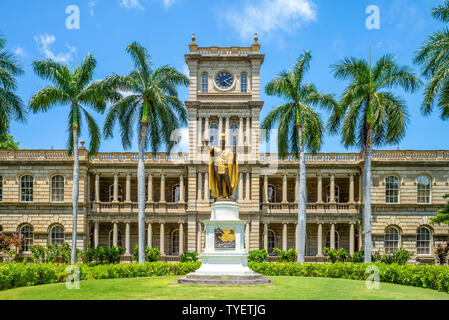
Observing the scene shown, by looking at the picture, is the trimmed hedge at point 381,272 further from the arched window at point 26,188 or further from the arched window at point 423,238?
the arched window at point 26,188

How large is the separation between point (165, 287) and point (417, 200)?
27507mm

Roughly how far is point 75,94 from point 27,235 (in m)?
16.8

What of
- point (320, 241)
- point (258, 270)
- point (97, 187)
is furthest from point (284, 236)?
point (97, 187)

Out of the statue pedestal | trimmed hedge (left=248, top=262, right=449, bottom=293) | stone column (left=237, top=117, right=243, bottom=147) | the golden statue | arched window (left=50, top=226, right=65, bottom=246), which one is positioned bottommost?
arched window (left=50, top=226, right=65, bottom=246)

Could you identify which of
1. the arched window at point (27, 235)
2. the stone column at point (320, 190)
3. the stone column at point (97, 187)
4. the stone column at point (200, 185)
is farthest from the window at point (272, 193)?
the arched window at point (27, 235)

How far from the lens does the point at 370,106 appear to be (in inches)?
1098

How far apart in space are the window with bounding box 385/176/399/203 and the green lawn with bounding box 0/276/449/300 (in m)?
21.2

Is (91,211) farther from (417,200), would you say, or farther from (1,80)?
(417,200)

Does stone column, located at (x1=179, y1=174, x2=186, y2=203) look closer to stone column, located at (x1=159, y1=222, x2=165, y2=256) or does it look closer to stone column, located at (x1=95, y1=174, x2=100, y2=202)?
stone column, located at (x1=159, y1=222, x2=165, y2=256)

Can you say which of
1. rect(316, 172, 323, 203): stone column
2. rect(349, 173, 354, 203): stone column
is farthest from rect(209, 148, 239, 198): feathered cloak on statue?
rect(349, 173, 354, 203): stone column

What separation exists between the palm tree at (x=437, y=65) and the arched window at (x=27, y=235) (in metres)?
31.0

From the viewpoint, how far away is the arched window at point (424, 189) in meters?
40.0

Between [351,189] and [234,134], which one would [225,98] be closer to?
[234,134]

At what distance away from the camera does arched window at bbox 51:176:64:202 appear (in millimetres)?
41312
